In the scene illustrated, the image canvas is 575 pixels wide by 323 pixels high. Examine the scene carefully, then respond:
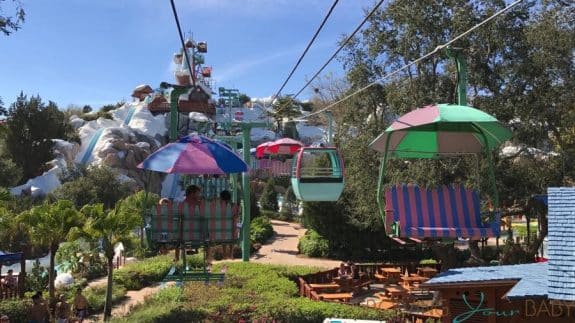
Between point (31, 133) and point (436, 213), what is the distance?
143 ft

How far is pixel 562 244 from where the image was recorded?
259 inches

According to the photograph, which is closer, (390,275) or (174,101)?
(174,101)

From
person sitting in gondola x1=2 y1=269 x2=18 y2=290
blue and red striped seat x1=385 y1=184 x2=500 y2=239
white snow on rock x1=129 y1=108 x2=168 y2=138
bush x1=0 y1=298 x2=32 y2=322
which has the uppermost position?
white snow on rock x1=129 y1=108 x2=168 y2=138

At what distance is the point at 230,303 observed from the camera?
13062mm

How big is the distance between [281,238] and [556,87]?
21.6m

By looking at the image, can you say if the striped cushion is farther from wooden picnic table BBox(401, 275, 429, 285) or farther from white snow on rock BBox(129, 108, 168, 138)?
white snow on rock BBox(129, 108, 168, 138)

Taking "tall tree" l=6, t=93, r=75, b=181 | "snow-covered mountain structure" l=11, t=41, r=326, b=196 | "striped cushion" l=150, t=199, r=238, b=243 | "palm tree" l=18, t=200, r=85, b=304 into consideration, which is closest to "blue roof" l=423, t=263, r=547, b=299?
"striped cushion" l=150, t=199, r=238, b=243

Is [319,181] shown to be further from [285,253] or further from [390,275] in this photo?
[285,253]

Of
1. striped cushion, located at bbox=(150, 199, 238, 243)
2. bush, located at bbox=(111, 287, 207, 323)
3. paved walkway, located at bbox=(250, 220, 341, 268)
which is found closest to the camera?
striped cushion, located at bbox=(150, 199, 238, 243)

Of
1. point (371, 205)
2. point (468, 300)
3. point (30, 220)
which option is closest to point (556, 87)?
point (371, 205)

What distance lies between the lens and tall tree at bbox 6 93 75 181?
4356 cm

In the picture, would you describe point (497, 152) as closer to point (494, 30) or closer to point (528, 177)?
point (528, 177)

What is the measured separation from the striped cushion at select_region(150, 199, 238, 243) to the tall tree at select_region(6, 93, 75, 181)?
40134 mm

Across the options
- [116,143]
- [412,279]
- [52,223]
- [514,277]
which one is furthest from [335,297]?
[116,143]
